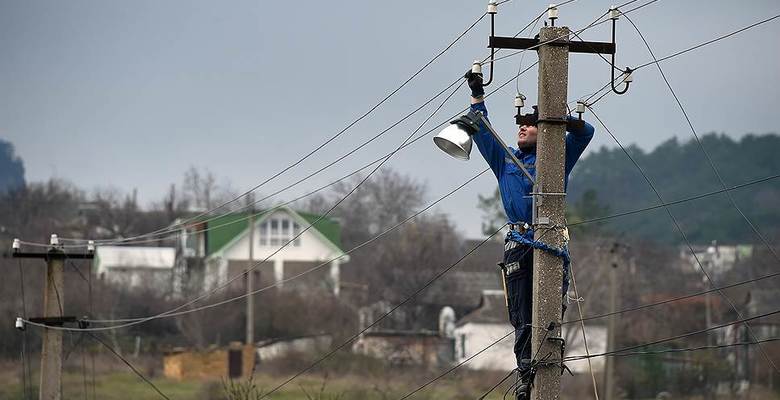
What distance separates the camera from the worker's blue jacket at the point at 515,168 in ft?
43.0

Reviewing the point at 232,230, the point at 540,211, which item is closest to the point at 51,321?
the point at 540,211

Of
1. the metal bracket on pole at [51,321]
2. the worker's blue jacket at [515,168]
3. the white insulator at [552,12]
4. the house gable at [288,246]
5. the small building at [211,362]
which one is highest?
the house gable at [288,246]

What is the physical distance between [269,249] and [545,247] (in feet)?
225

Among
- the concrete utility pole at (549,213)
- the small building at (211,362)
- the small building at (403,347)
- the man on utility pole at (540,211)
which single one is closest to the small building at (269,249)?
the small building at (403,347)

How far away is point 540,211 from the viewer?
1289 cm

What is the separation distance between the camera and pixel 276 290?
61.1m

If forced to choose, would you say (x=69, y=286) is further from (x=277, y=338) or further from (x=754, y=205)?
(x=754, y=205)

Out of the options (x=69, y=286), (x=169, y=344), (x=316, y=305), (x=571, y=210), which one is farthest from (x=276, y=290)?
(x=571, y=210)

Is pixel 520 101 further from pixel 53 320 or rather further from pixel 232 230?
pixel 232 230

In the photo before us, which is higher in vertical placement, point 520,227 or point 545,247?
point 520,227

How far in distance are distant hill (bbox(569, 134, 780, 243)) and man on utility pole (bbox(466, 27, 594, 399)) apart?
101009 mm

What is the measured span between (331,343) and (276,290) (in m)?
7.86

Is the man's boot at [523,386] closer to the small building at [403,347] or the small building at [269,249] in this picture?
the small building at [403,347]

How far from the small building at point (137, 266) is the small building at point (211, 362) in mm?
12827
